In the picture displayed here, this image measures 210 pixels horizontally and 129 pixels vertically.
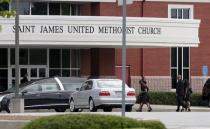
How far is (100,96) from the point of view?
1112 inches

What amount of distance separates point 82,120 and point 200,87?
35038 millimetres

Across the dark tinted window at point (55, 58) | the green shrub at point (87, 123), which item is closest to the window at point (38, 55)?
the dark tinted window at point (55, 58)

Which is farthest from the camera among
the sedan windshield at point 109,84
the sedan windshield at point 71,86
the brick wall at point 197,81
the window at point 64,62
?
the brick wall at point 197,81

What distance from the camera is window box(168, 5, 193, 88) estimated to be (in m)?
46.8

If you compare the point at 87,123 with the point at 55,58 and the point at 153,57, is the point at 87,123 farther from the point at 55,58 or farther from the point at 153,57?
the point at 153,57

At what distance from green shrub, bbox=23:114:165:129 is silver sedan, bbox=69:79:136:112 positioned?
15.8 meters

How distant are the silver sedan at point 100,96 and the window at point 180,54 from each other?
709 inches

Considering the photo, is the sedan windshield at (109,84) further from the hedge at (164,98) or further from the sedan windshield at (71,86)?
the hedge at (164,98)

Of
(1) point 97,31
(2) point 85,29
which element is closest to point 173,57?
(1) point 97,31

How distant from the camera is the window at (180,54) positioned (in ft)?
153

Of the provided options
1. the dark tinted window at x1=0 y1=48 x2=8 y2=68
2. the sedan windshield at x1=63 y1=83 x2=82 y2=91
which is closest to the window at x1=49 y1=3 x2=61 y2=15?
the dark tinted window at x1=0 y1=48 x2=8 y2=68

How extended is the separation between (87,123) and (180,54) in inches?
1401

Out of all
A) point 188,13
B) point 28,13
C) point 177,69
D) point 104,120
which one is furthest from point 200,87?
point 104,120

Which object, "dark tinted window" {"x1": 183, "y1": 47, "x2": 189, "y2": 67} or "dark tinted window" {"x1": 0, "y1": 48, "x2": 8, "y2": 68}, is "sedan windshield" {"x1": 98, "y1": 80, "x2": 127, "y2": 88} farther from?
"dark tinted window" {"x1": 183, "y1": 47, "x2": 189, "y2": 67}
